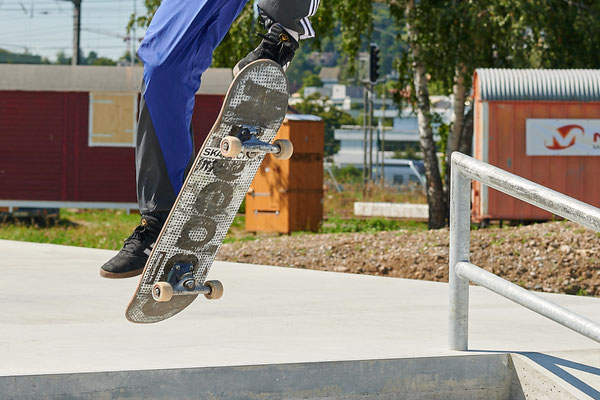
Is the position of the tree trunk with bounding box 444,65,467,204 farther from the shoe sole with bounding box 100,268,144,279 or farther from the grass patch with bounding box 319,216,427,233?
the shoe sole with bounding box 100,268,144,279

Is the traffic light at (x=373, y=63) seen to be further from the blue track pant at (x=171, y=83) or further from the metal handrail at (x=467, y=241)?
the metal handrail at (x=467, y=241)

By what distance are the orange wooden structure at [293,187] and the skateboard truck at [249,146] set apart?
11261 mm

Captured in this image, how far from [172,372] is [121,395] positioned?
0.52ft

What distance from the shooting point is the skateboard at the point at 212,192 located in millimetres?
3084

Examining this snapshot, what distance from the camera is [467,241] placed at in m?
3.06

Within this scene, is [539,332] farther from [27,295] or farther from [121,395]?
[27,295]

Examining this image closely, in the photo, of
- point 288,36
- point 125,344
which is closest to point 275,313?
point 125,344

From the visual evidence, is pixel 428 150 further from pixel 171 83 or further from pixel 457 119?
pixel 171 83

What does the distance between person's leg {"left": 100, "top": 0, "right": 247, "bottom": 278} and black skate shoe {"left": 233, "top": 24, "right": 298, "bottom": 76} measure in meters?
0.22

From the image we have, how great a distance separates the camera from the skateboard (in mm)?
3084

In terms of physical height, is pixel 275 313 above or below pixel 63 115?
below

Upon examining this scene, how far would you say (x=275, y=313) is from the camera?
3.83m

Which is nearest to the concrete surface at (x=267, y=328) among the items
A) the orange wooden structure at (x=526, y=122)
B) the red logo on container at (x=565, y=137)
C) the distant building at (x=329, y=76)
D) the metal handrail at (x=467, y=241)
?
the metal handrail at (x=467, y=241)

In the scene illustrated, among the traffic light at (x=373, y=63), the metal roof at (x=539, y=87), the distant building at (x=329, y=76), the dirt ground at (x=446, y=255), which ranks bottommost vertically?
the dirt ground at (x=446, y=255)
